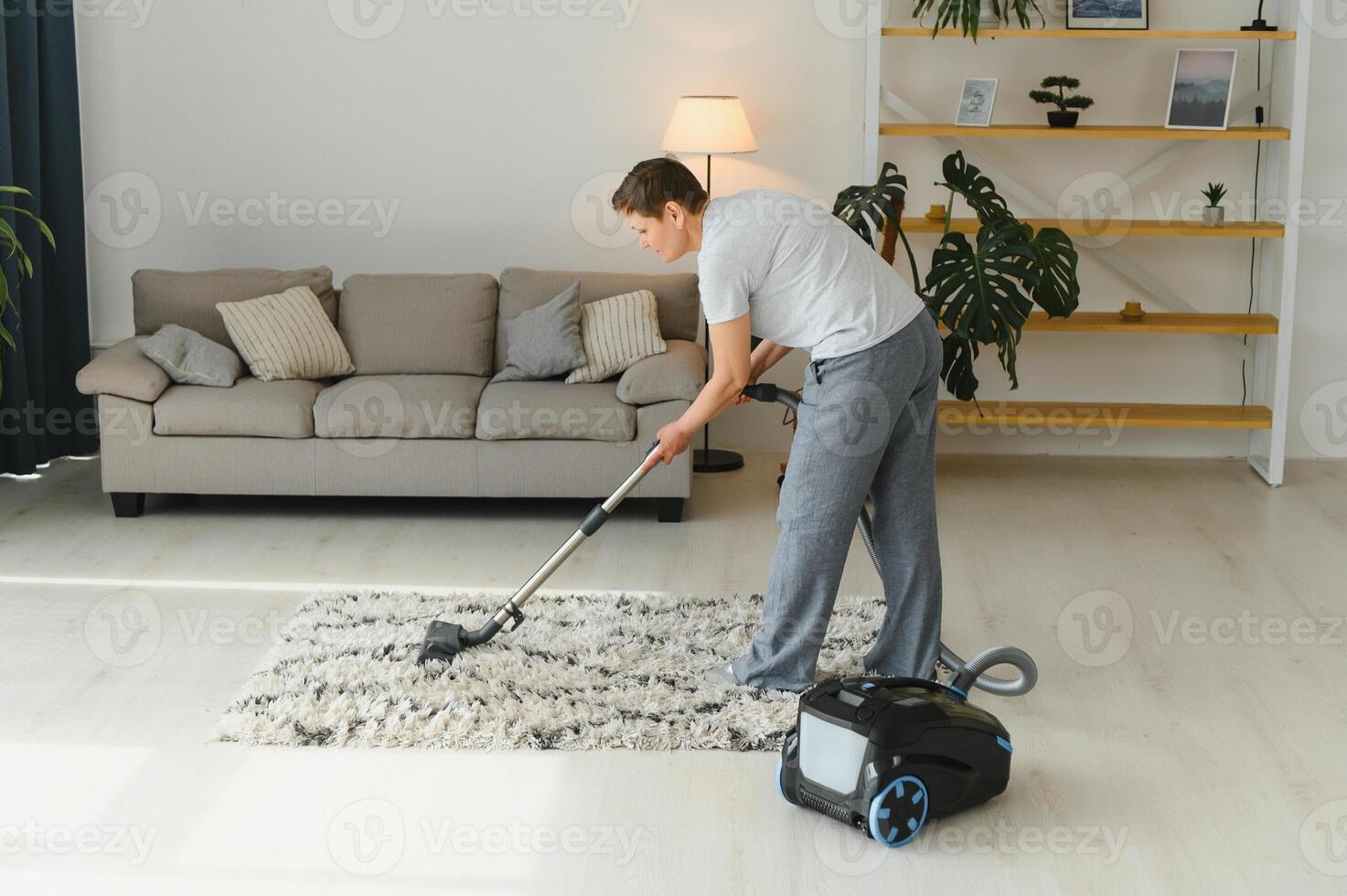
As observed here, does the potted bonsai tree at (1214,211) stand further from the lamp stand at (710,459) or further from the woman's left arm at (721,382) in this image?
the woman's left arm at (721,382)

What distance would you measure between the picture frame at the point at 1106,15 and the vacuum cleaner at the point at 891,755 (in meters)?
3.26

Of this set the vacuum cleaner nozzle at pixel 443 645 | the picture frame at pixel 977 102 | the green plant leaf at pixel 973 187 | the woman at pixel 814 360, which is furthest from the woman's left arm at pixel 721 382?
the picture frame at pixel 977 102

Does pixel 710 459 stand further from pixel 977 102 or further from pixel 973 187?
pixel 977 102

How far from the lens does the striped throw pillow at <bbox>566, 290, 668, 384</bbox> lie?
4832 millimetres

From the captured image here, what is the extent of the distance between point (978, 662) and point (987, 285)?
202cm

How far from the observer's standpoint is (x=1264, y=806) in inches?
106

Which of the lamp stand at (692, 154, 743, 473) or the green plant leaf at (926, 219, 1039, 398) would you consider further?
the lamp stand at (692, 154, 743, 473)

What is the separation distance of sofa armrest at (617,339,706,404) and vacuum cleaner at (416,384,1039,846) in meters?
2.03

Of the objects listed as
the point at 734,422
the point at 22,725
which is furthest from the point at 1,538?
the point at 734,422

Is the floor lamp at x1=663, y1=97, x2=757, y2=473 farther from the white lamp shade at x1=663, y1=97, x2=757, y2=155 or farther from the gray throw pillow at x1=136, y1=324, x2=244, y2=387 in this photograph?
the gray throw pillow at x1=136, y1=324, x2=244, y2=387

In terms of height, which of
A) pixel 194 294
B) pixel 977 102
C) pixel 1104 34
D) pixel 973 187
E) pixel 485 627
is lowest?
pixel 485 627

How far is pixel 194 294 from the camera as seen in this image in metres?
5.02

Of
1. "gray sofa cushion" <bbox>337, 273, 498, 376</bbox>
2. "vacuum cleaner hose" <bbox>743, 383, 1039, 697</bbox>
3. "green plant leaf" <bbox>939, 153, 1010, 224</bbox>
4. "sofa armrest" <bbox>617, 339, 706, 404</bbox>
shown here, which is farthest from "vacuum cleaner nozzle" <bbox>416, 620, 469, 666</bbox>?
"green plant leaf" <bbox>939, 153, 1010, 224</bbox>

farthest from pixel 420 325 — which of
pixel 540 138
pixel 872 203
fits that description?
pixel 872 203
